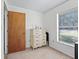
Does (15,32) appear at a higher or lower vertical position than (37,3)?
lower

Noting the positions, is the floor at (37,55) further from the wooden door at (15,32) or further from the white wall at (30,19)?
the white wall at (30,19)

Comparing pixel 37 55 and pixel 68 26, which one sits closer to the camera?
pixel 37 55

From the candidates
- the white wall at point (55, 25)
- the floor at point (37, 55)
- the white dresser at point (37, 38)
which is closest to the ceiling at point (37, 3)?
the white wall at point (55, 25)

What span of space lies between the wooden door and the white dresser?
0.64 m

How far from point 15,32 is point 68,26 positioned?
2608 millimetres

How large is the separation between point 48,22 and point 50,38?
1062mm

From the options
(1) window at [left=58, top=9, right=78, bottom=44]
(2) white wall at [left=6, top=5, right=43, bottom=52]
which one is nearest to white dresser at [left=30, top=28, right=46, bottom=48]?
(2) white wall at [left=6, top=5, right=43, bottom=52]

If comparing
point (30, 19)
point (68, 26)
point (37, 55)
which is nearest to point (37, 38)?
point (37, 55)

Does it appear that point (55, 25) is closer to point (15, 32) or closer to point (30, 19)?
point (30, 19)

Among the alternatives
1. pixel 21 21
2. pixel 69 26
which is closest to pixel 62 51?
pixel 69 26

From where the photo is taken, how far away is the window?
329 cm

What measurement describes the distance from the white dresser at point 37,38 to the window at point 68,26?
1.09 m

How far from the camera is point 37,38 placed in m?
4.63

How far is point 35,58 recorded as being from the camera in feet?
10.6
